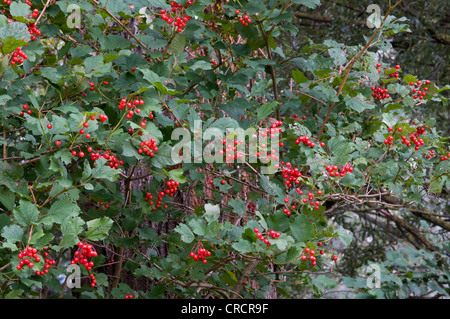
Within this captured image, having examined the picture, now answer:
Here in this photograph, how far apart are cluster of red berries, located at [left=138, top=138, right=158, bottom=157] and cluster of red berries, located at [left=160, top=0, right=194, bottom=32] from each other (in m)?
0.40

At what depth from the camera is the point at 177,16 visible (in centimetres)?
173

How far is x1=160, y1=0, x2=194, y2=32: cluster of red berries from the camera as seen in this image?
171 centimetres

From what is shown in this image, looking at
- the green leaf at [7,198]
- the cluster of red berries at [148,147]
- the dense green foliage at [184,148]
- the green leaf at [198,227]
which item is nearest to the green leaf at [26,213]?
the dense green foliage at [184,148]

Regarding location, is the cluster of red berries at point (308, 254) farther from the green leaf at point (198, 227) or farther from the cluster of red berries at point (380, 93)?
the cluster of red berries at point (380, 93)

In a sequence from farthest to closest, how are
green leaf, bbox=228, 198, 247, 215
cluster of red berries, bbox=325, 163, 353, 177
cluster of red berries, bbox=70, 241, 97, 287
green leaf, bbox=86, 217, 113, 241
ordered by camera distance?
green leaf, bbox=228, 198, 247, 215, cluster of red berries, bbox=325, 163, 353, 177, cluster of red berries, bbox=70, 241, 97, 287, green leaf, bbox=86, 217, 113, 241

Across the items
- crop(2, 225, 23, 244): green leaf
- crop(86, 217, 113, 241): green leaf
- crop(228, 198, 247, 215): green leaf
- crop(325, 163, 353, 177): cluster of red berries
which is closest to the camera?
crop(2, 225, 23, 244): green leaf

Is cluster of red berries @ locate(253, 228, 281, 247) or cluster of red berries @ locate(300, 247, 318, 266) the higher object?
cluster of red berries @ locate(253, 228, 281, 247)

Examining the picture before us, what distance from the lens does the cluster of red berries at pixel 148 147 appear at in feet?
5.14

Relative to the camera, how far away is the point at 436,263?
2.37 m

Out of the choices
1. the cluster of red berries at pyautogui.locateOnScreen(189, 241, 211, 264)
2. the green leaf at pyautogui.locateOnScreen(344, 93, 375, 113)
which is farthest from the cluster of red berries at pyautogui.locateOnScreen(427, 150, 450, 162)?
the cluster of red berries at pyautogui.locateOnScreen(189, 241, 211, 264)

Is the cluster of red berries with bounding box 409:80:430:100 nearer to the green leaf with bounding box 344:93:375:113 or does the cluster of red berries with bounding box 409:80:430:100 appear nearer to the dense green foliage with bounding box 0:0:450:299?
the dense green foliage with bounding box 0:0:450:299

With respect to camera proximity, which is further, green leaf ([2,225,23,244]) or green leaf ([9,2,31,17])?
green leaf ([9,2,31,17])
